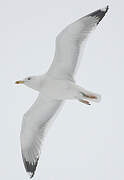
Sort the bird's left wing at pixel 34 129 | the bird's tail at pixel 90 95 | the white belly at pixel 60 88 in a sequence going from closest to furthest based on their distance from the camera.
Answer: the bird's tail at pixel 90 95 → the white belly at pixel 60 88 → the bird's left wing at pixel 34 129

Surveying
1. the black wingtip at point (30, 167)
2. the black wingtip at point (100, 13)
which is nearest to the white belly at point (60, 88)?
the black wingtip at point (100, 13)

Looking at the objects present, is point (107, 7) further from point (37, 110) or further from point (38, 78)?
point (37, 110)

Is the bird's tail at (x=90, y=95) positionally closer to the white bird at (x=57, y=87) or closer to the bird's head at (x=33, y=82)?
the white bird at (x=57, y=87)

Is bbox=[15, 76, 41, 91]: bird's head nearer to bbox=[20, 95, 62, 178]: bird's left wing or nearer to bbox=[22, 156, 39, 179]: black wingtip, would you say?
bbox=[20, 95, 62, 178]: bird's left wing

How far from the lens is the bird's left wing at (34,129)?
933cm

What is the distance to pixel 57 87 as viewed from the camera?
28.2 feet

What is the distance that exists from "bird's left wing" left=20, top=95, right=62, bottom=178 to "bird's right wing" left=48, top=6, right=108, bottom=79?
35.7 inches

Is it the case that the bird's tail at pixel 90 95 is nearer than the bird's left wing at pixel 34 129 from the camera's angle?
Yes

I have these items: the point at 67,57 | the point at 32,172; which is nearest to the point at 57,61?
the point at 67,57

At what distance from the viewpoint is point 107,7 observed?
8.24 m

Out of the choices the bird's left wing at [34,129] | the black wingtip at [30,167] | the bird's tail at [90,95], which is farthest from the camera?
the black wingtip at [30,167]

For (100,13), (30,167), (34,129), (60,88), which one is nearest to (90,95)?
(60,88)

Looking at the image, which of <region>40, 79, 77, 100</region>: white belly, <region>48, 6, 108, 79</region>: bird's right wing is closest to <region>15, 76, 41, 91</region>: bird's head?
<region>40, 79, 77, 100</region>: white belly

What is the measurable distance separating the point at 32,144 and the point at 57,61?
1974 millimetres
